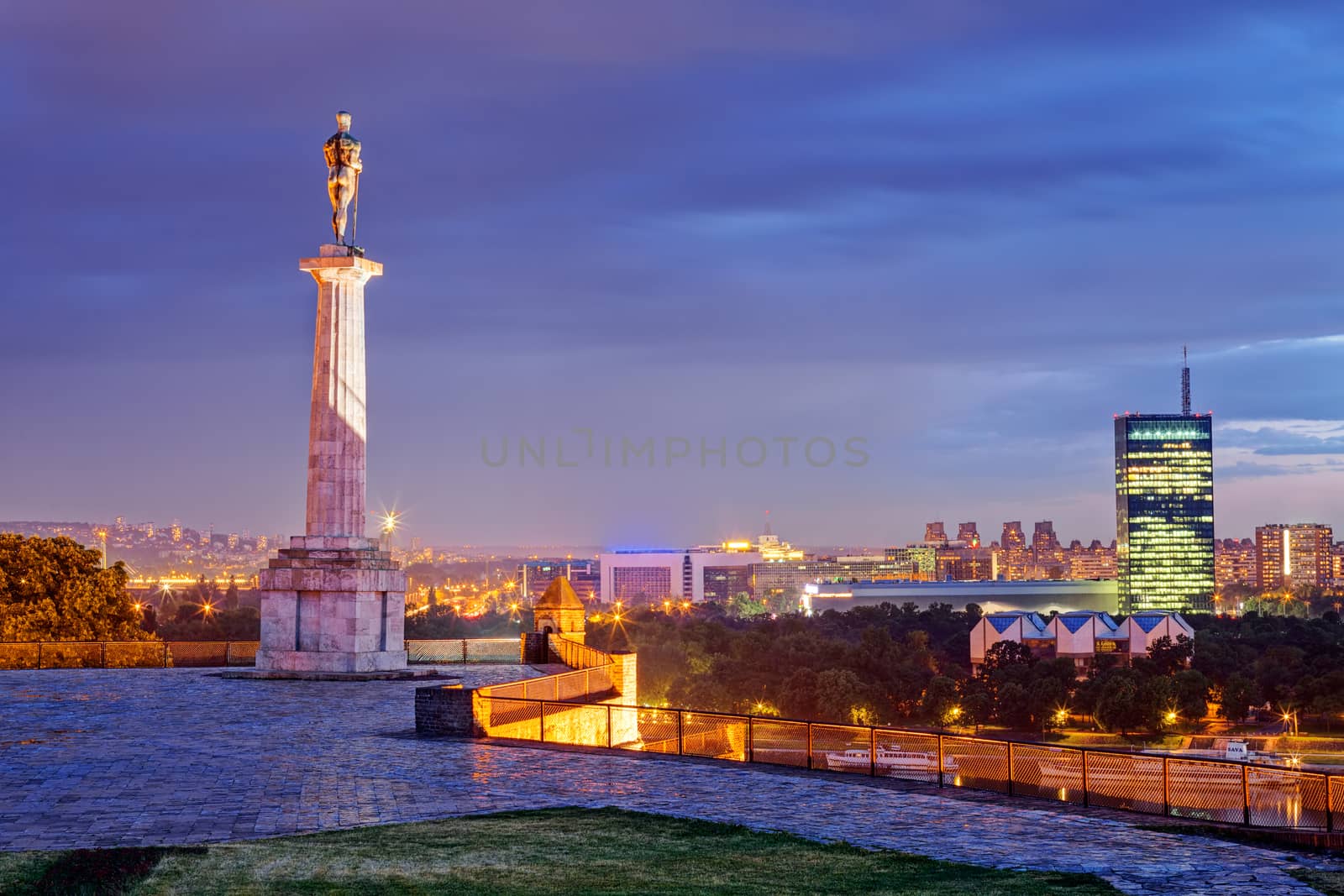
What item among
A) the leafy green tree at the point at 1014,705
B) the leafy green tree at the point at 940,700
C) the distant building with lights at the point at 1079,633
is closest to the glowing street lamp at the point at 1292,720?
the leafy green tree at the point at 1014,705

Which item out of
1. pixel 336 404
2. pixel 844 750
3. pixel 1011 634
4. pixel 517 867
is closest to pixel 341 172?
pixel 336 404

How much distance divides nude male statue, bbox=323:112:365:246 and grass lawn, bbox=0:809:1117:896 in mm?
26988

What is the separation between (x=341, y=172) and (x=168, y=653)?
16.5 metres

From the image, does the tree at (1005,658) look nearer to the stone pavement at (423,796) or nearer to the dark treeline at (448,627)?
the dark treeline at (448,627)

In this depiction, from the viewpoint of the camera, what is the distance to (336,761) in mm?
23281

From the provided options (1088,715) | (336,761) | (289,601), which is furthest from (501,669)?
(1088,715)

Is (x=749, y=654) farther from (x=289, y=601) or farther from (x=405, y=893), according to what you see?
(x=405, y=893)

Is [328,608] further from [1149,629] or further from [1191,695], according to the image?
[1149,629]

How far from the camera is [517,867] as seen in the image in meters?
15.3

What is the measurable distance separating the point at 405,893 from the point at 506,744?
1187cm

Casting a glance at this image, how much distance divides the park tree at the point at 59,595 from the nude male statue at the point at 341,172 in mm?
20787

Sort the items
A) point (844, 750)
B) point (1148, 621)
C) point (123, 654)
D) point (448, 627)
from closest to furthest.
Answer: point (844, 750)
point (123, 654)
point (448, 627)
point (1148, 621)

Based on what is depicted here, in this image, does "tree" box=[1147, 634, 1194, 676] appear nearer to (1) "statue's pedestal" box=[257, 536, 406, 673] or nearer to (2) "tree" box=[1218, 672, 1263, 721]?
(2) "tree" box=[1218, 672, 1263, 721]

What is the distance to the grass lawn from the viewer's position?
14.4 meters
